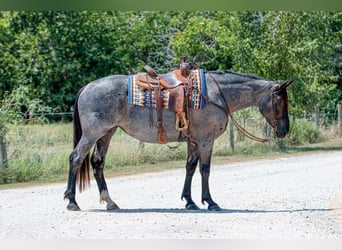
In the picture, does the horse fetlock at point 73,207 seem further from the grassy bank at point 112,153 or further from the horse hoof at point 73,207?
the grassy bank at point 112,153

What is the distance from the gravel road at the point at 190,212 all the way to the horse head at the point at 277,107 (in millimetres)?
1078

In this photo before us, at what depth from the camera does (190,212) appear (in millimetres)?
8078

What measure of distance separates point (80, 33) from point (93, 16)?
0.91 metres

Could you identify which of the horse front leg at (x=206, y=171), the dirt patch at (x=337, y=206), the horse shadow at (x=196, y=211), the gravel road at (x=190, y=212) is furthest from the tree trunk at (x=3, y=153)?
the dirt patch at (x=337, y=206)

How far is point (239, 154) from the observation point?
1581cm

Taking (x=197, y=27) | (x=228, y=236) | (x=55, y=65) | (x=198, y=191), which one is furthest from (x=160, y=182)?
(x=55, y=65)

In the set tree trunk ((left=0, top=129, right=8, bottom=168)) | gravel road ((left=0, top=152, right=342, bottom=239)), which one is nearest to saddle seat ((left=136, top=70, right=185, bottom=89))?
gravel road ((left=0, top=152, right=342, bottom=239))

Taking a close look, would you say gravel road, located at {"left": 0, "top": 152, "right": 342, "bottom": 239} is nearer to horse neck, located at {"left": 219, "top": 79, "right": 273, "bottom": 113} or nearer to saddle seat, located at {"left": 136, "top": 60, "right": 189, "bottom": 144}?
saddle seat, located at {"left": 136, "top": 60, "right": 189, "bottom": 144}

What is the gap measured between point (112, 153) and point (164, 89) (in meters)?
5.66

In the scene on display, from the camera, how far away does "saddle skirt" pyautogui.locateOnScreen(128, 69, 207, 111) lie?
819 centimetres

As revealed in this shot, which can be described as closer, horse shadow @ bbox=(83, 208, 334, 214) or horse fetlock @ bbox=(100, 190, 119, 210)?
horse shadow @ bbox=(83, 208, 334, 214)

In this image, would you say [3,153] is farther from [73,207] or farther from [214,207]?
[214,207]

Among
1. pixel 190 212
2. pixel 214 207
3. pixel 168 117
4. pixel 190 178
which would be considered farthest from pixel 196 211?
pixel 168 117

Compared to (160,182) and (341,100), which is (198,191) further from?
(341,100)
